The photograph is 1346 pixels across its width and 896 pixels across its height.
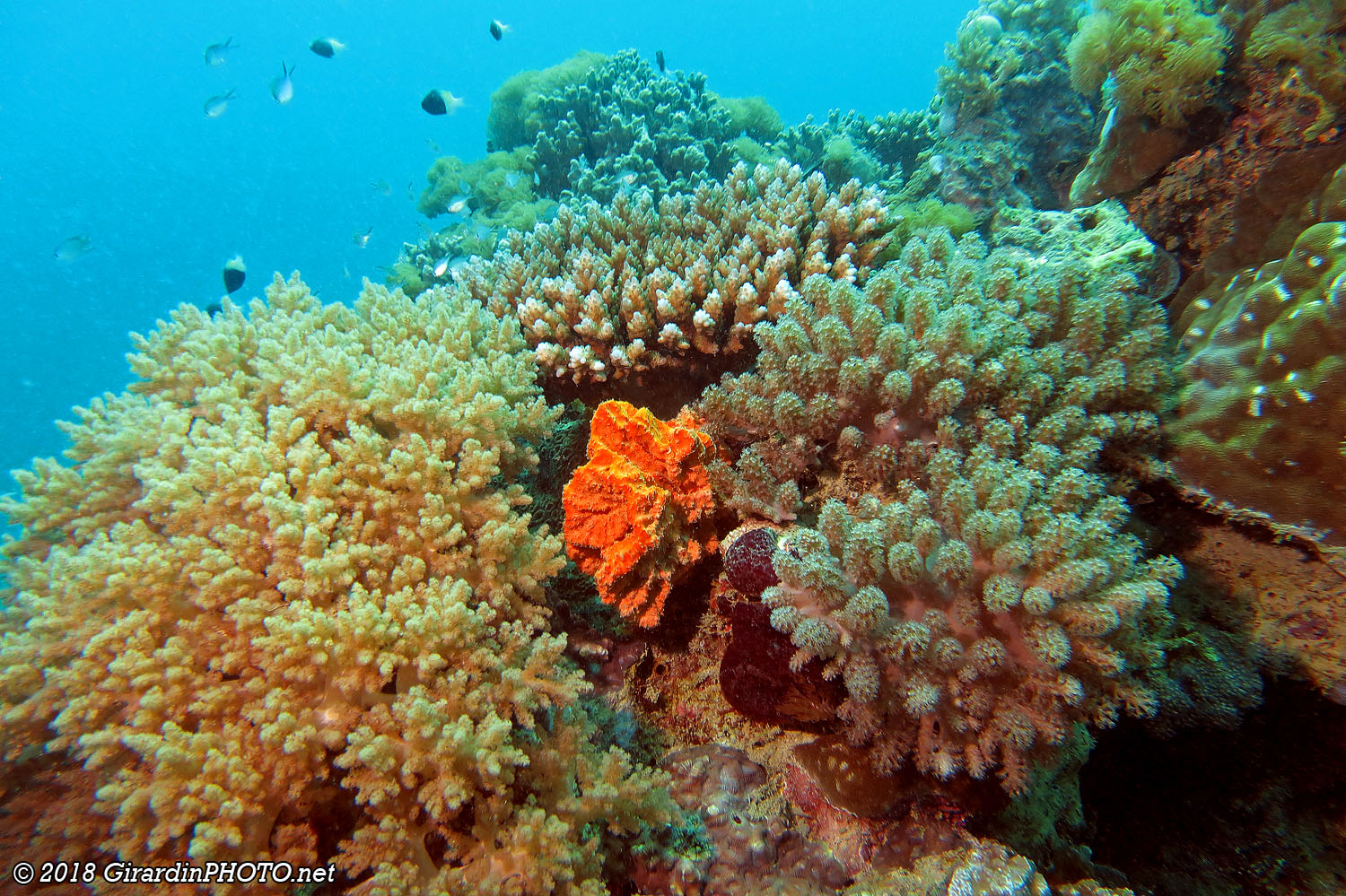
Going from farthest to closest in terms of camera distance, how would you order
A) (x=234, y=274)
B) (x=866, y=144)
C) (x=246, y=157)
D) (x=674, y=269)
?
(x=246, y=157), (x=866, y=144), (x=234, y=274), (x=674, y=269)

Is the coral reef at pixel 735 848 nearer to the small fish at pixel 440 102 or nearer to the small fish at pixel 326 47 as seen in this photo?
the small fish at pixel 440 102

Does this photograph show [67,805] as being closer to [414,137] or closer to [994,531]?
[994,531]

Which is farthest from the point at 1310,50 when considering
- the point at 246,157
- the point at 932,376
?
the point at 246,157

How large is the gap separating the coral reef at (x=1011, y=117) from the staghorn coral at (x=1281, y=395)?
5.18 m

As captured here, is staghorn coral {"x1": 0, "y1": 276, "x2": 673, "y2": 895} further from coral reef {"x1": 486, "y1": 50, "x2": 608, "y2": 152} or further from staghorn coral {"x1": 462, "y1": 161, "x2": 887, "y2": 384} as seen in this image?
coral reef {"x1": 486, "y1": 50, "x2": 608, "y2": 152}

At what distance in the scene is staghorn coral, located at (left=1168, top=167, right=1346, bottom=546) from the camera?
221 centimetres

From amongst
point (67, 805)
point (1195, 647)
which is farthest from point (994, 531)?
point (67, 805)

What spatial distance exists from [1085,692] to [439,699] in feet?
7.41

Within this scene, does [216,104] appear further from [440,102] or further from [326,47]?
[440,102]

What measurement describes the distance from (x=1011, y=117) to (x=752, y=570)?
8.49 metres

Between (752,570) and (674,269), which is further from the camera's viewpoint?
(674,269)

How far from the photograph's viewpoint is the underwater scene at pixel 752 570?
1.87 m

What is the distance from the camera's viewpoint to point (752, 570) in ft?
7.95

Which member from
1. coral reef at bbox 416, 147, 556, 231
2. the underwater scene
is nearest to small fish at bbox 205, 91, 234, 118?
coral reef at bbox 416, 147, 556, 231
